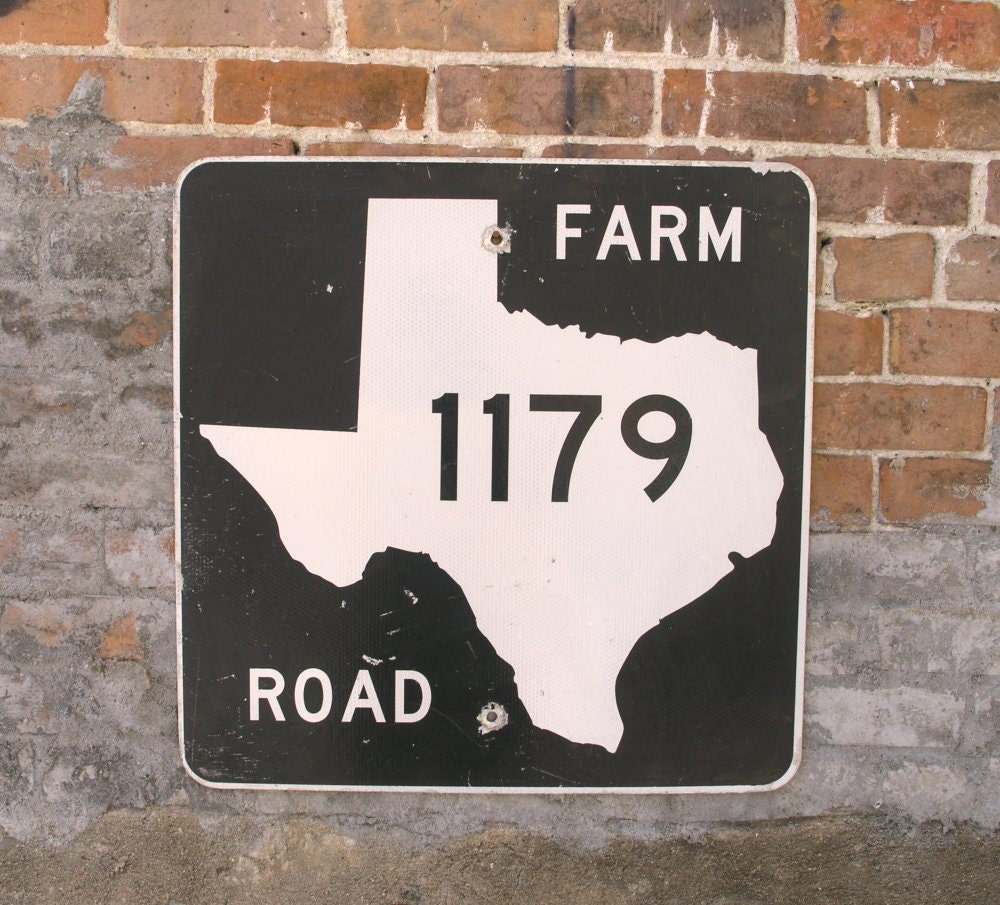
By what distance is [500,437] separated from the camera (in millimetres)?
1019

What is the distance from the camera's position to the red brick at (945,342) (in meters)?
1.03

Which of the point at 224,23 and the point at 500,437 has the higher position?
the point at 224,23

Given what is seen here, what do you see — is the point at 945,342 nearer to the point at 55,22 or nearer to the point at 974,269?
the point at 974,269

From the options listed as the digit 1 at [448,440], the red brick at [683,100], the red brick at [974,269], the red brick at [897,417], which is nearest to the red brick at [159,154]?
the digit 1 at [448,440]

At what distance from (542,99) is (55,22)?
2.26ft

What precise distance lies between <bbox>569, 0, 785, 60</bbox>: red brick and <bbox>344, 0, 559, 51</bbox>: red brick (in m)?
0.05

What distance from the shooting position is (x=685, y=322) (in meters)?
1.01

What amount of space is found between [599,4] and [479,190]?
312 millimetres

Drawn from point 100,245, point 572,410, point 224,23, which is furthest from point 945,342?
point 100,245

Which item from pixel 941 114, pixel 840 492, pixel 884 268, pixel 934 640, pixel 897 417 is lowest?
pixel 934 640

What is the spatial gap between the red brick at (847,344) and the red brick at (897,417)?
0.09 feet

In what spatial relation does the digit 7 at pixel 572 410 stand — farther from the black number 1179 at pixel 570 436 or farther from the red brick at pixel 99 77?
the red brick at pixel 99 77

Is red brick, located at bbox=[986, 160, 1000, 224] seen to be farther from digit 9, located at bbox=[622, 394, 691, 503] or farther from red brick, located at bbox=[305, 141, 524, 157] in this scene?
red brick, located at bbox=[305, 141, 524, 157]

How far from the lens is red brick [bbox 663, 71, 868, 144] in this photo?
1007 millimetres
